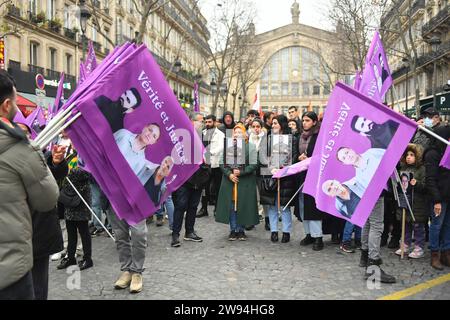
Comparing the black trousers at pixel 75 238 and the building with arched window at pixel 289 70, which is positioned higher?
the building with arched window at pixel 289 70

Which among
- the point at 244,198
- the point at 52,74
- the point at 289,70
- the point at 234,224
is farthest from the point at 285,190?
the point at 289,70

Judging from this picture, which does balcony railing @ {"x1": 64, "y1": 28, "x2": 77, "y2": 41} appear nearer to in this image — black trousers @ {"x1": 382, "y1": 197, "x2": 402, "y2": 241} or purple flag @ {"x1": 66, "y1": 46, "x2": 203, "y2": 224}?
black trousers @ {"x1": 382, "y1": 197, "x2": 402, "y2": 241}

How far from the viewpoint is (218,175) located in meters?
9.16

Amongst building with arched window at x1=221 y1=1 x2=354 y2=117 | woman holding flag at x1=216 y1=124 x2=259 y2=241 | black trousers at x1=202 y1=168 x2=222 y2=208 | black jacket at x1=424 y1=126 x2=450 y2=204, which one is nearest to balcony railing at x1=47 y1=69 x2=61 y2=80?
black trousers at x1=202 y1=168 x2=222 y2=208

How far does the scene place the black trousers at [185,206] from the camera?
22.6 ft

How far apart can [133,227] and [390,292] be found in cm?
288

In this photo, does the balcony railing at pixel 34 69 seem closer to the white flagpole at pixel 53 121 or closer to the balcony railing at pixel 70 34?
the balcony railing at pixel 70 34

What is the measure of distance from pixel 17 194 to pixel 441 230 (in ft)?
17.3

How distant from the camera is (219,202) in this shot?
7.32 meters

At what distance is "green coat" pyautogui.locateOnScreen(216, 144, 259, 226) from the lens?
23.7 ft

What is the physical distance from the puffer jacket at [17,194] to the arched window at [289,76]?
85474 millimetres

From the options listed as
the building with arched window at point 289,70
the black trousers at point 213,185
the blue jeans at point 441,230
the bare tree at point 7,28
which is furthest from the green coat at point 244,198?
the building with arched window at point 289,70

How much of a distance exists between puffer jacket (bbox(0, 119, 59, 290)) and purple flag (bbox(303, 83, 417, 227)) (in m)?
3.19

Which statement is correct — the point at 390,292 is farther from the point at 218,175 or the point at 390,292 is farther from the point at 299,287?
the point at 218,175
